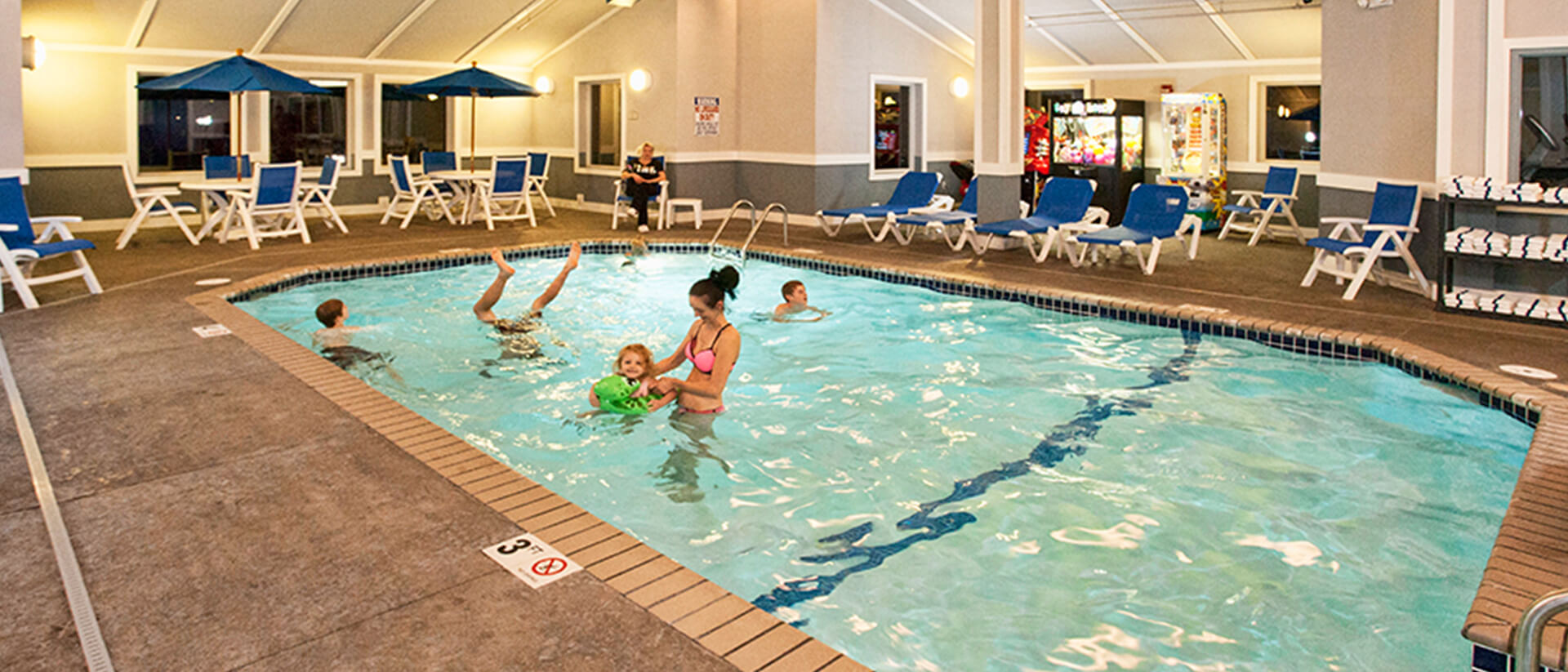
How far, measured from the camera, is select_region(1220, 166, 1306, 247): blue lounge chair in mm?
10773

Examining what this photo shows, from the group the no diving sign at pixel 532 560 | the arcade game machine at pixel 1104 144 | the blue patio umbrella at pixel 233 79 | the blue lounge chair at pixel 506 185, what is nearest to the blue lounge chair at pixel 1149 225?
the arcade game machine at pixel 1104 144

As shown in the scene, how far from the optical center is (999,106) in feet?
33.3

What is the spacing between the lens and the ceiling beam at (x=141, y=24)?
1097 centimetres

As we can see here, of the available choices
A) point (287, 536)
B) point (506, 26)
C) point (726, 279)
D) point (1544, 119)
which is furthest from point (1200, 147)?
point (287, 536)

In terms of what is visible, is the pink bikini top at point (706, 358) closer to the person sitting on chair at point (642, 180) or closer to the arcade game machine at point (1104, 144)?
the person sitting on chair at point (642, 180)

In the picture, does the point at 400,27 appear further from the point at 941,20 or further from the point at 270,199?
the point at 941,20

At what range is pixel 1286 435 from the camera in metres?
4.85

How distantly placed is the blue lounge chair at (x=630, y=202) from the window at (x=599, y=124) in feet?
2.88

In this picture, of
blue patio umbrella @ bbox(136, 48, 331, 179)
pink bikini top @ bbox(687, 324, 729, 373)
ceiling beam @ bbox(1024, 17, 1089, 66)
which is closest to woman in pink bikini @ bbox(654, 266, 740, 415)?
pink bikini top @ bbox(687, 324, 729, 373)

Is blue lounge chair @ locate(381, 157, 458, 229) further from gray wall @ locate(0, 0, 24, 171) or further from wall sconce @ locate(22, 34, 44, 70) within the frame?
gray wall @ locate(0, 0, 24, 171)

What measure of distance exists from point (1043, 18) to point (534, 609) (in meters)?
11.3

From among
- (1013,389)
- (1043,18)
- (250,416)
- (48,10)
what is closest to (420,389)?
(250,416)

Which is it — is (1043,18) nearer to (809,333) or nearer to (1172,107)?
(1172,107)

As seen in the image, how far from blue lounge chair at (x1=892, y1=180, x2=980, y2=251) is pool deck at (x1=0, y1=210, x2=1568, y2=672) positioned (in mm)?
4648
